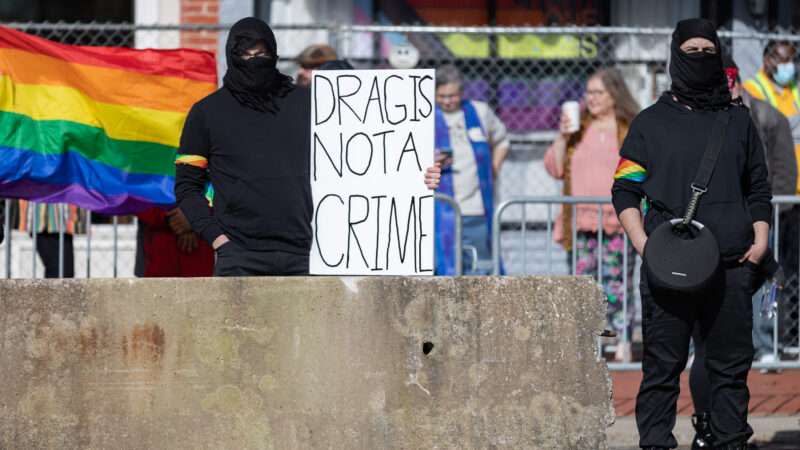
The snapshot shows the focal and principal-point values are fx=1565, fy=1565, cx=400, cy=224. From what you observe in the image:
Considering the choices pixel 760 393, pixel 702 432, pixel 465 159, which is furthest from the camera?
pixel 465 159

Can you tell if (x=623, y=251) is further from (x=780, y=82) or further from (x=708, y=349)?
(x=708, y=349)

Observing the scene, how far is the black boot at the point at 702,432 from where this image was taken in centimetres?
710

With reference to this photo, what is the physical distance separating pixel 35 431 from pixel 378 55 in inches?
281

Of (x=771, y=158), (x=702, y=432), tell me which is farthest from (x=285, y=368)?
(x=771, y=158)

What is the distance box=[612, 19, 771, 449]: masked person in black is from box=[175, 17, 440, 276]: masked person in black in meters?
0.96

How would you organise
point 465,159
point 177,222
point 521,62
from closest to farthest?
point 177,222 → point 465,159 → point 521,62

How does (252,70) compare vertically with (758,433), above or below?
above

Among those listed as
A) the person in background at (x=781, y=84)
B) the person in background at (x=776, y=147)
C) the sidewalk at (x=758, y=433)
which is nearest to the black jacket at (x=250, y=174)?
the sidewalk at (x=758, y=433)

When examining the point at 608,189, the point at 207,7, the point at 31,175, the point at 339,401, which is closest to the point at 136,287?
the point at 339,401

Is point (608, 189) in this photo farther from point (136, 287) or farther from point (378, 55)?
point (136, 287)

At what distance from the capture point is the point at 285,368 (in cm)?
611

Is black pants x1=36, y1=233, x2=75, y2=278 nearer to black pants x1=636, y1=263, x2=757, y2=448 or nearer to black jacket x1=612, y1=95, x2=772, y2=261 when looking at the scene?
black jacket x1=612, y1=95, x2=772, y2=261

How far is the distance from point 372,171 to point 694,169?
1.36 metres

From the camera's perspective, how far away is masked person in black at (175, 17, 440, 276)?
663 cm
